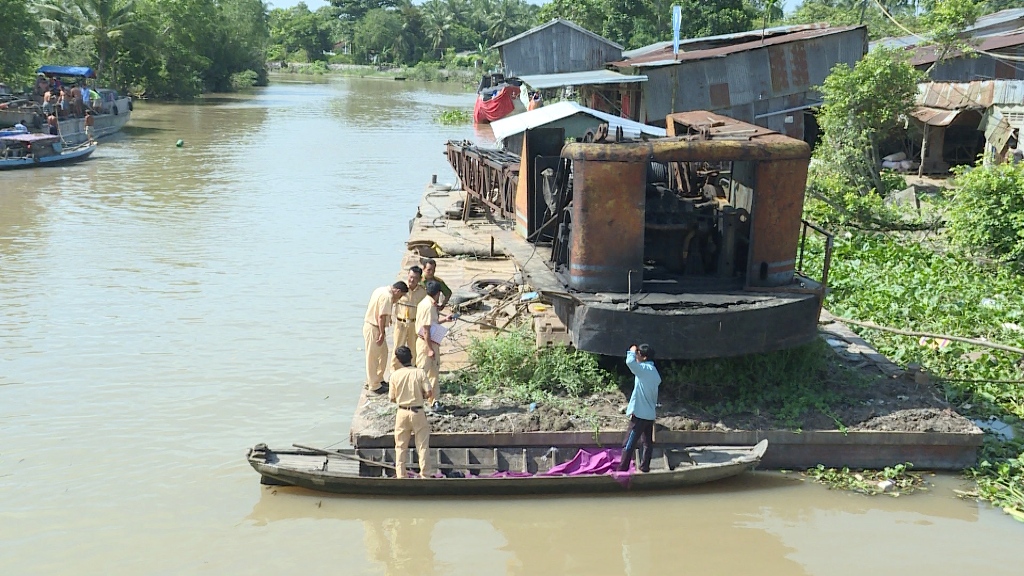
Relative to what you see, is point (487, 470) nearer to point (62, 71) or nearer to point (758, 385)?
point (758, 385)

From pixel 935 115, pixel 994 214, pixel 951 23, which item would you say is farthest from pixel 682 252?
pixel 935 115

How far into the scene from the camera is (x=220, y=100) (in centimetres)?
5322

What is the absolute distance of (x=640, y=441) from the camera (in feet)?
22.9

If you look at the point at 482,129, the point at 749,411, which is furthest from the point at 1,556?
the point at 482,129

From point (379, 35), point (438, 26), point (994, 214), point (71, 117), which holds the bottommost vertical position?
point (994, 214)

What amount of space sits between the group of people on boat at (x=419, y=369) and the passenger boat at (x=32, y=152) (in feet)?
66.2

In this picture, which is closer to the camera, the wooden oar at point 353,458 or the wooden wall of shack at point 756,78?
the wooden oar at point 353,458

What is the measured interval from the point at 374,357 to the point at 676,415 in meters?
2.59

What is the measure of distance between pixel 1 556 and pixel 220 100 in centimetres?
5026

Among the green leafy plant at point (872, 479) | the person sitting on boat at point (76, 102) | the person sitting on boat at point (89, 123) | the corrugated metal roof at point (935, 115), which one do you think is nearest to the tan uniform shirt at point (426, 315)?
the green leafy plant at point (872, 479)

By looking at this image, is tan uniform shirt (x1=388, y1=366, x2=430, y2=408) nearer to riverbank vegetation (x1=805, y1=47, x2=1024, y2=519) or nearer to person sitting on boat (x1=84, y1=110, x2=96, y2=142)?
riverbank vegetation (x1=805, y1=47, x2=1024, y2=519)

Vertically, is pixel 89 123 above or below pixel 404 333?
above

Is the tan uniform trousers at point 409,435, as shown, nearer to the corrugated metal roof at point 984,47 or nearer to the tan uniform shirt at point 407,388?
the tan uniform shirt at point 407,388

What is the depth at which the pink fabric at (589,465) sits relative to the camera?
7058 millimetres
